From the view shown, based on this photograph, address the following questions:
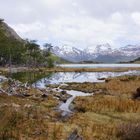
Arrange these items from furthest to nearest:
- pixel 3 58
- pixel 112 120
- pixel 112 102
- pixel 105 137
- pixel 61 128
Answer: pixel 3 58 → pixel 112 102 → pixel 112 120 → pixel 61 128 → pixel 105 137

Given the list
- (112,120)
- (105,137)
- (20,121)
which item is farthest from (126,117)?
(20,121)

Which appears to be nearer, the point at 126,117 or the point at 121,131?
the point at 121,131

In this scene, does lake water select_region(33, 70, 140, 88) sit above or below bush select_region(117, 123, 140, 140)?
below

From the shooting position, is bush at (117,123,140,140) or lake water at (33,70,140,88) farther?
lake water at (33,70,140,88)

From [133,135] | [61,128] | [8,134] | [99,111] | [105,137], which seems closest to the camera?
Result: [8,134]

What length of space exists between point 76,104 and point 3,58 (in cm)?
16323

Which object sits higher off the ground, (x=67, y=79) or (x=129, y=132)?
(x=129, y=132)

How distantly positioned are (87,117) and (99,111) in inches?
151

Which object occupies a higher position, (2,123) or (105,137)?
(2,123)

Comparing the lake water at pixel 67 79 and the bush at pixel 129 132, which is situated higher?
the bush at pixel 129 132

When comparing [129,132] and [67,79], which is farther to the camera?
[67,79]

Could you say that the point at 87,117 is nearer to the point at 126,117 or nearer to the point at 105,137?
the point at 126,117

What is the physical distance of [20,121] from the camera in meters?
22.1

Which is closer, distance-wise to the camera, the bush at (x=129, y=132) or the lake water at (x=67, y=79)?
the bush at (x=129, y=132)
